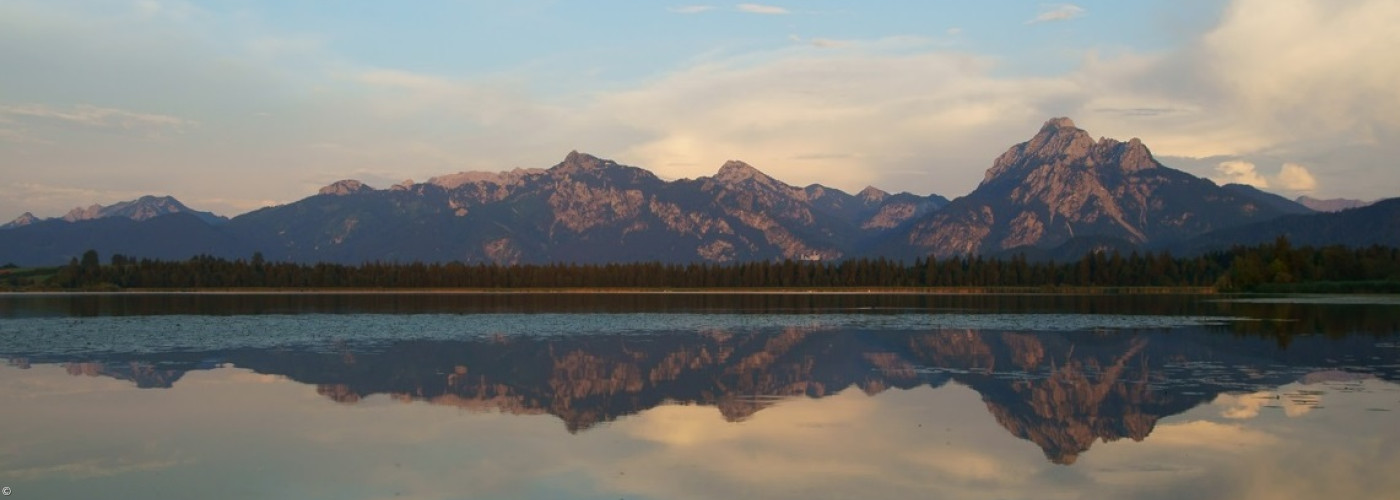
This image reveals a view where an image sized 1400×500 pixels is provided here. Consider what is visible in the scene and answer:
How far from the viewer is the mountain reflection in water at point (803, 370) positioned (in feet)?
94.6

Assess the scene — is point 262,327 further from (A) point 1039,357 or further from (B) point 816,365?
(A) point 1039,357

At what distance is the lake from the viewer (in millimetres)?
19031

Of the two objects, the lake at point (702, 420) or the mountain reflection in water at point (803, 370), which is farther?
the mountain reflection in water at point (803, 370)

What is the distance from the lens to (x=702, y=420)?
1048 inches

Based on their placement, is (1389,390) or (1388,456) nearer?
(1388,456)

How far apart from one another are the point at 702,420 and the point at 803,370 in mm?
13717

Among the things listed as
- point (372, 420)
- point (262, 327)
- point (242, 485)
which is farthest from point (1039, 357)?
point (262, 327)

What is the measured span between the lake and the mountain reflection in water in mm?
188

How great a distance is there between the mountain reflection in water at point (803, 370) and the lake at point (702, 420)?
7.4 inches

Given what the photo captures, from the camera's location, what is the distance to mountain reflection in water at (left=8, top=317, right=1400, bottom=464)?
28.8m

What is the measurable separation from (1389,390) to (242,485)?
102ft

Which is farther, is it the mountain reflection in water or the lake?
the mountain reflection in water

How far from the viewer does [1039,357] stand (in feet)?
146

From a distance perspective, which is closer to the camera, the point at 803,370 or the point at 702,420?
the point at 702,420
